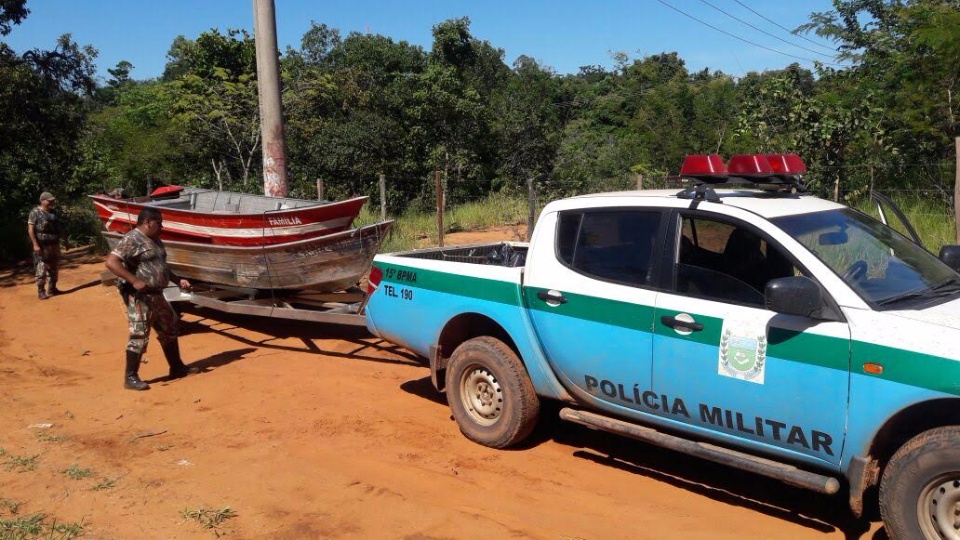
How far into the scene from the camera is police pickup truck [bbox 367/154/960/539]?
3854 mm

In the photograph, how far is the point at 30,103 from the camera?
16.8 meters

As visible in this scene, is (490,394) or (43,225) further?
(43,225)

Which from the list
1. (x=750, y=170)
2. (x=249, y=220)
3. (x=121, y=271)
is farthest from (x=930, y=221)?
(x=121, y=271)

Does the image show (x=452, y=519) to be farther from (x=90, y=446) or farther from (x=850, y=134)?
(x=850, y=134)

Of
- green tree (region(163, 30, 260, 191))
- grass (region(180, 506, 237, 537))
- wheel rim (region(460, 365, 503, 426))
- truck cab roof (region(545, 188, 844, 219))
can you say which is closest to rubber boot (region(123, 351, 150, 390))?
grass (region(180, 506, 237, 537))

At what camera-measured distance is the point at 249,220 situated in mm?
9312

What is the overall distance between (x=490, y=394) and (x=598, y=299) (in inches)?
50.8

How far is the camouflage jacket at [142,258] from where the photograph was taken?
7.68 meters

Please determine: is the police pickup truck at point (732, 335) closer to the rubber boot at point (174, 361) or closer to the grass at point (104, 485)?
the grass at point (104, 485)

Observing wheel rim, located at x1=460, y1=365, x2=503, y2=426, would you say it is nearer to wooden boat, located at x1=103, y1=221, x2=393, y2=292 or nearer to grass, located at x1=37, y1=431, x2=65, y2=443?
grass, located at x1=37, y1=431, x2=65, y2=443

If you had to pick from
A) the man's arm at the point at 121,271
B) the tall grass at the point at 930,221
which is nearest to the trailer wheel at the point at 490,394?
the man's arm at the point at 121,271

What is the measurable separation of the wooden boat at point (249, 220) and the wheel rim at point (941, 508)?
22.1 ft

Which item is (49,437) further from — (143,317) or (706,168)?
(706,168)

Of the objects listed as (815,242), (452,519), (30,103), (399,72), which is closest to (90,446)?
(452,519)
